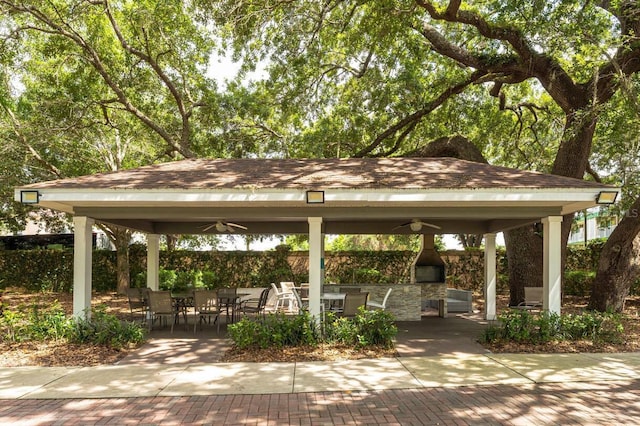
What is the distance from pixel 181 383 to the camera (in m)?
6.40

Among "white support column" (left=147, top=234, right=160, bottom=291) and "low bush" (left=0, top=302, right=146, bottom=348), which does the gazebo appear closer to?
"low bush" (left=0, top=302, right=146, bottom=348)

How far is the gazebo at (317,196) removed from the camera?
8344 millimetres

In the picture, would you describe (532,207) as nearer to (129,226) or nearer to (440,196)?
(440,196)

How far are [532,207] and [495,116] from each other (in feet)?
31.5

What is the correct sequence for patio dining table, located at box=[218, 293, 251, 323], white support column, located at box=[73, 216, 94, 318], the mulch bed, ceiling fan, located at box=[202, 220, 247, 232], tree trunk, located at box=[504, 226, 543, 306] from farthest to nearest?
tree trunk, located at box=[504, 226, 543, 306], ceiling fan, located at box=[202, 220, 247, 232], patio dining table, located at box=[218, 293, 251, 323], white support column, located at box=[73, 216, 94, 318], the mulch bed

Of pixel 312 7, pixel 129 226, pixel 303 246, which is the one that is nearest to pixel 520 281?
pixel 312 7

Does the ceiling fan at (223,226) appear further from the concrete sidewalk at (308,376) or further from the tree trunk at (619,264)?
the tree trunk at (619,264)

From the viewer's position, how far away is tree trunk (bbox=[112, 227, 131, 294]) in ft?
60.7

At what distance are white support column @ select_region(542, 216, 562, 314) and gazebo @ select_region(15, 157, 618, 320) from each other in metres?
0.02

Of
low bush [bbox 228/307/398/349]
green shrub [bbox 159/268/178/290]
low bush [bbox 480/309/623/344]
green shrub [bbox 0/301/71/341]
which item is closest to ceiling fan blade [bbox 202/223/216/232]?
green shrub [bbox 0/301/71/341]

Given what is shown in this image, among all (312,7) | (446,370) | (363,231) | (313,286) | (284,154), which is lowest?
(446,370)

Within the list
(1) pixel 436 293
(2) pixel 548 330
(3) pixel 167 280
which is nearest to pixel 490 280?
(1) pixel 436 293

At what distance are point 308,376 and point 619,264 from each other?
398 inches

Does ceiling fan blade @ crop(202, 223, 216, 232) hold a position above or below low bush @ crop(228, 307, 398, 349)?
above
